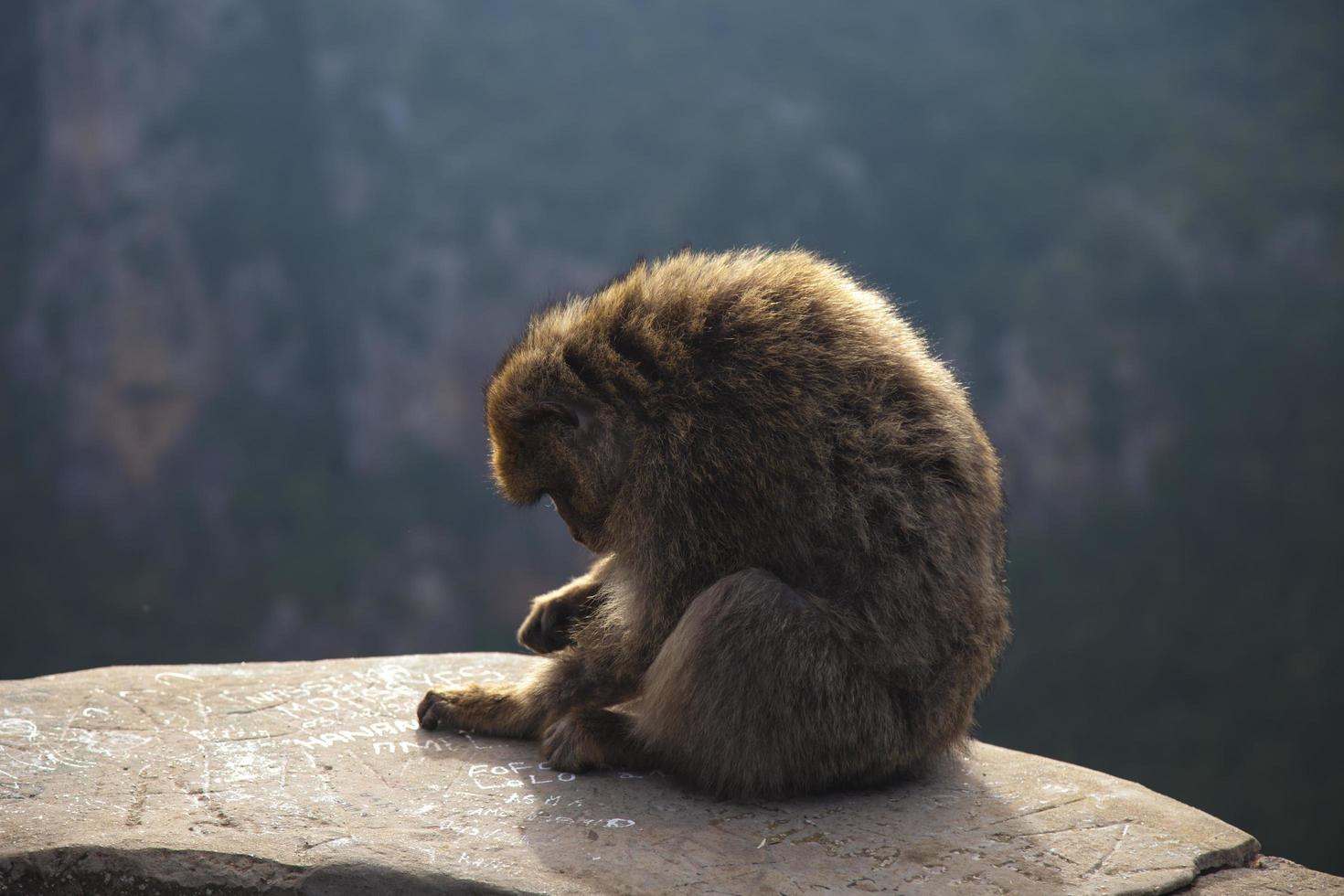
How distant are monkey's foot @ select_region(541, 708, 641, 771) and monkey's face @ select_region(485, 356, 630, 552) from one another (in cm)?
55

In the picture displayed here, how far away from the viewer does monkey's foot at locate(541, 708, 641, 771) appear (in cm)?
388

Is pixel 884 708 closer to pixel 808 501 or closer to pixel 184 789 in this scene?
pixel 808 501

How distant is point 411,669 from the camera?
16.7 ft

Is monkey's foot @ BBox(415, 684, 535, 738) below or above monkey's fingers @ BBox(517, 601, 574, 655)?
below

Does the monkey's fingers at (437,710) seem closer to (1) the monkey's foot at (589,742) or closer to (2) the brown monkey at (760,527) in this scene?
(2) the brown monkey at (760,527)

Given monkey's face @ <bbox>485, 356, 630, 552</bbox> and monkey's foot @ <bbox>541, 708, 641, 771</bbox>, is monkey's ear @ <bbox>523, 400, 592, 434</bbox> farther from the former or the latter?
monkey's foot @ <bbox>541, 708, 641, 771</bbox>

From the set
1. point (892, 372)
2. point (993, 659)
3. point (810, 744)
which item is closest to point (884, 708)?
point (810, 744)

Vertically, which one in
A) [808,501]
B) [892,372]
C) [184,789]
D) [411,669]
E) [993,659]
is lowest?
[184,789]

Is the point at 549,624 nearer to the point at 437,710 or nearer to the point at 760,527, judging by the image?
the point at 437,710

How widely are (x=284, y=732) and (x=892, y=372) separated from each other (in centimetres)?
234

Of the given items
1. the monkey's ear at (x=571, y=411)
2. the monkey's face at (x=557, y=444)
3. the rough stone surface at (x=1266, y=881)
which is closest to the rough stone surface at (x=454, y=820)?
the rough stone surface at (x=1266, y=881)

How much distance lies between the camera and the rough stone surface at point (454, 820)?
3232 millimetres

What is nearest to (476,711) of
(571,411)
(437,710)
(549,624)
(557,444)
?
(437,710)

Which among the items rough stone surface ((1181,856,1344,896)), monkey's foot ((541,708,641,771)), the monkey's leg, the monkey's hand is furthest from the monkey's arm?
rough stone surface ((1181,856,1344,896))
